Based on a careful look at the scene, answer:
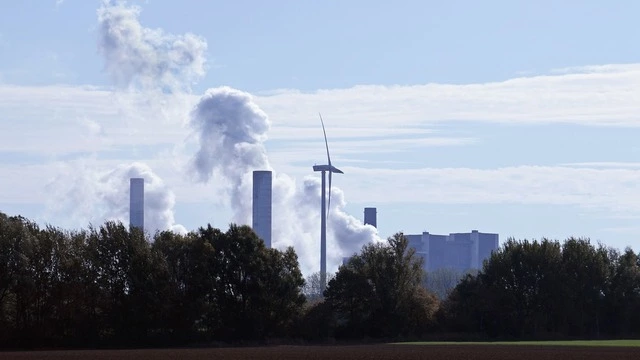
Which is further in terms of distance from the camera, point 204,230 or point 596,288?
point 596,288

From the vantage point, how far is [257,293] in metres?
122

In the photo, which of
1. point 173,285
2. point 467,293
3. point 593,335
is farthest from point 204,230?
point 593,335

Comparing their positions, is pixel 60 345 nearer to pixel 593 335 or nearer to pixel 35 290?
pixel 35 290

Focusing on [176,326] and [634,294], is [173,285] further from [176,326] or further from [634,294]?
[634,294]

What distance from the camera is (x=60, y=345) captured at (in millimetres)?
110562

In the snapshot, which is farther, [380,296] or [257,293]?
[380,296]

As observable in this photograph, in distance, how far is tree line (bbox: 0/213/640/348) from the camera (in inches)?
4459

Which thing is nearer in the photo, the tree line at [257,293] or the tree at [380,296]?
the tree line at [257,293]

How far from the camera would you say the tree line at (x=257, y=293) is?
372 ft

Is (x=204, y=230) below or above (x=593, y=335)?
above

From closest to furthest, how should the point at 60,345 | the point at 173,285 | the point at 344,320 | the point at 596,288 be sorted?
the point at 60,345, the point at 173,285, the point at 344,320, the point at 596,288

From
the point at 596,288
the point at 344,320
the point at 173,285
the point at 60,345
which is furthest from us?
the point at 596,288

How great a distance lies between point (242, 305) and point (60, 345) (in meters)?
19.8

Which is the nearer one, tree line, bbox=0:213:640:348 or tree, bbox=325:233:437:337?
tree line, bbox=0:213:640:348
